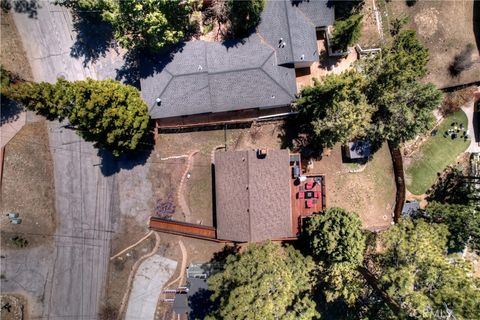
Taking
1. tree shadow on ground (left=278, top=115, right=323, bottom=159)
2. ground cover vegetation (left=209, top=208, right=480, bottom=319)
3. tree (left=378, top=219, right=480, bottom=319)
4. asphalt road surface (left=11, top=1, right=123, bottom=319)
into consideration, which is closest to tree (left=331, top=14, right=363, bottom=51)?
tree shadow on ground (left=278, top=115, right=323, bottom=159)

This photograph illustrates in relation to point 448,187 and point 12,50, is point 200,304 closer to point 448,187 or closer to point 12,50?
point 448,187

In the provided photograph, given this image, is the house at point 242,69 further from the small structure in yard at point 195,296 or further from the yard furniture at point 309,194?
the small structure in yard at point 195,296

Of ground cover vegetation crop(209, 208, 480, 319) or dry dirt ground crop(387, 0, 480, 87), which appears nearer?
ground cover vegetation crop(209, 208, 480, 319)

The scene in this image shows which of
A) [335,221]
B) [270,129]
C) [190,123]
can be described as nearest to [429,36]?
[270,129]

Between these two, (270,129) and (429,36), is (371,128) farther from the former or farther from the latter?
(429,36)

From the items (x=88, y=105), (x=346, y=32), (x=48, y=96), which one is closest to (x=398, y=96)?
(x=346, y=32)

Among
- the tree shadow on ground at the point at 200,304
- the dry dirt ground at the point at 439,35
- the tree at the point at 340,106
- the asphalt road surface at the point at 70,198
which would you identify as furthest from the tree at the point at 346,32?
the tree shadow on ground at the point at 200,304

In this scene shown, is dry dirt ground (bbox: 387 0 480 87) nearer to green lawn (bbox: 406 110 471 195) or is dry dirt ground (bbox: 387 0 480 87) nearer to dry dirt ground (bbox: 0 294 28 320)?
green lawn (bbox: 406 110 471 195)

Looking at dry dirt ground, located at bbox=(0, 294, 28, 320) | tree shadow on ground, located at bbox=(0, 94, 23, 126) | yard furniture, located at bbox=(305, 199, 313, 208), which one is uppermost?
tree shadow on ground, located at bbox=(0, 94, 23, 126)
